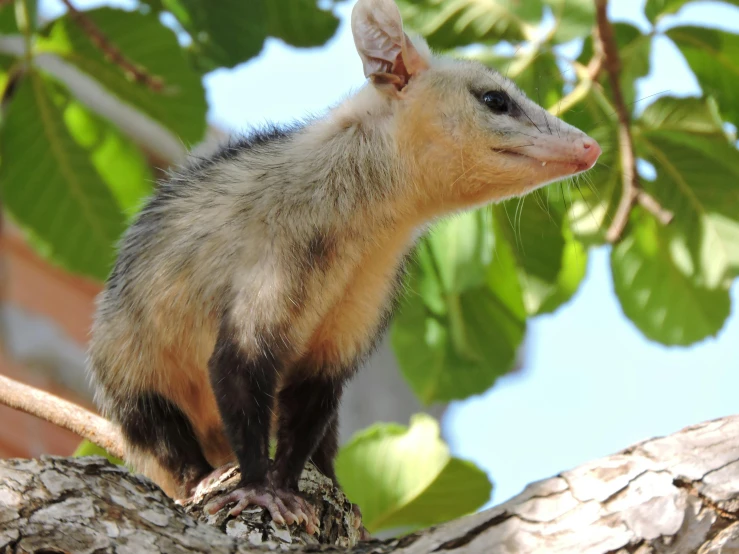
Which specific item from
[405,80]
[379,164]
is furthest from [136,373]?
[405,80]

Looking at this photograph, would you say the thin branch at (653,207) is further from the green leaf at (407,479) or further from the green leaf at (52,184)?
the green leaf at (52,184)

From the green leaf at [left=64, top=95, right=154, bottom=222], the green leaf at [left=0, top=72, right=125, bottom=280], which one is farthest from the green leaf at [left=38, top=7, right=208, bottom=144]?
the green leaf at [left=64, top=95, right=154, bottom=222]

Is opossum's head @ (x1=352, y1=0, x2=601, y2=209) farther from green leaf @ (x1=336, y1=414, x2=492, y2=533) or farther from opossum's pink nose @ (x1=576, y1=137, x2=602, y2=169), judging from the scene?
green leaf @ (x1=336, y1=414, x2=492, y2=533)

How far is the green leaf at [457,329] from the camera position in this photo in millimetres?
4523

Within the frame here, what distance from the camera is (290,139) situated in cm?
386

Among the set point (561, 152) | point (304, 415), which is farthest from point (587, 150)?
point (304, 415)

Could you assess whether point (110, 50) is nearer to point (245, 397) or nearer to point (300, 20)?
point (300, 20)

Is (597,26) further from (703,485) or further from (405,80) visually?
(703,485)

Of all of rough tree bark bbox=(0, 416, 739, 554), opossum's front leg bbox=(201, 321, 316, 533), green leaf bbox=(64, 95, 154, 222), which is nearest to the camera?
rough tree bark bbox=(0, 416, 739, 554)

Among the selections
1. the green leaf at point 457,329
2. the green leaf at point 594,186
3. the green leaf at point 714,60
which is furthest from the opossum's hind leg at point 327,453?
the green leaf at point 714,60

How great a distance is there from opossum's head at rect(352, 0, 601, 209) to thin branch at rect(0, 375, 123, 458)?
1650 millimetres

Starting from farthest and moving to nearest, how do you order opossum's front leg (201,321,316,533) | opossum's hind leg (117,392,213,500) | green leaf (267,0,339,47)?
green leaf (267,0,339,47) < opossum's hind leg (117,392,213,500) < opossum's front leg (201,321,316,533)

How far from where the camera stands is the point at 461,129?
3.68 metres

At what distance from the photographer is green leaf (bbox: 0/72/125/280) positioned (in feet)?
→ 15.3
